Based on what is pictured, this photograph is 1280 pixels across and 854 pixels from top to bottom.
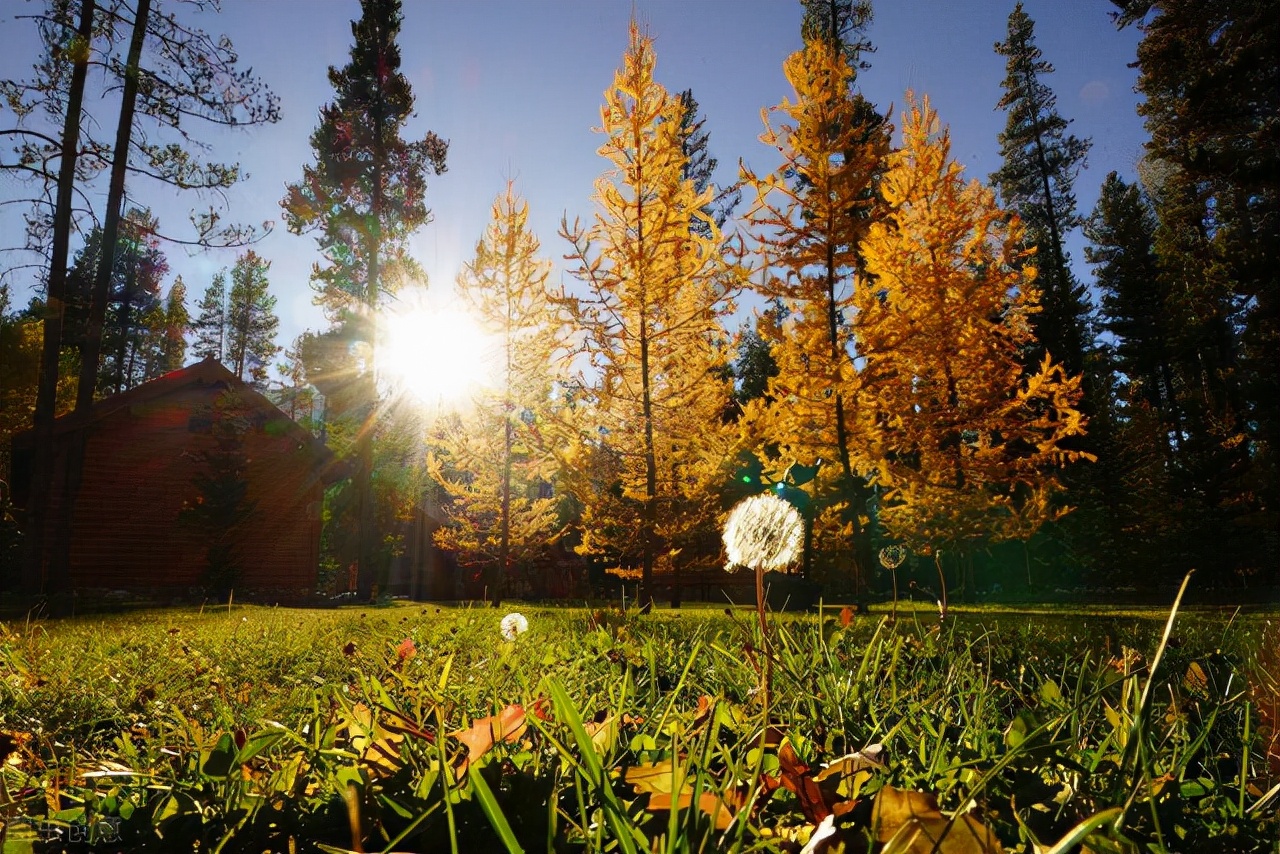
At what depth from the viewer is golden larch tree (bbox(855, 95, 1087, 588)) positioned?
10570 millimetres

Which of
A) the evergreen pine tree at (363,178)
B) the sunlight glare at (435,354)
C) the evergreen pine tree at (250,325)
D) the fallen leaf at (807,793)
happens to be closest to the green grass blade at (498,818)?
the fallen leaf at (807,793)

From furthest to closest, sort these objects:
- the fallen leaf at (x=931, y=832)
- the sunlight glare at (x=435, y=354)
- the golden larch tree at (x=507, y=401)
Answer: the sunlight glare at (x=435, y=354), the golden larch tree at (x=507, y=401), the fallen leaf at (x=931, y=832)

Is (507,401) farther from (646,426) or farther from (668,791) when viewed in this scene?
(668,791)

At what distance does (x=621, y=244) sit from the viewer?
10.9m

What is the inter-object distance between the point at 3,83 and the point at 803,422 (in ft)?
57.8

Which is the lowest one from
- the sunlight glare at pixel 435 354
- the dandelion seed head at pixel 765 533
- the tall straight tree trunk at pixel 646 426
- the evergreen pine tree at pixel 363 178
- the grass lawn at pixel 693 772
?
the grass lawn at pixel 693 772

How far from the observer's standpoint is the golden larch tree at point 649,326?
10.7m

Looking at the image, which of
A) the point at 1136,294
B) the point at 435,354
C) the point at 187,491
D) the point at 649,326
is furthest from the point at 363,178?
the point at 1136,294

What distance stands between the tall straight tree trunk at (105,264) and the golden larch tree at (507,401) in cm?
708

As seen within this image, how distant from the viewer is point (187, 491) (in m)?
19.6

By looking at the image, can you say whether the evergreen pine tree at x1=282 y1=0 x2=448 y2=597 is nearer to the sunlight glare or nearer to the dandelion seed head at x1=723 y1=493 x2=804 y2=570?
the sunlight glare

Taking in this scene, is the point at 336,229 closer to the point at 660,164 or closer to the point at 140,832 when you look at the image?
the point at 660,164

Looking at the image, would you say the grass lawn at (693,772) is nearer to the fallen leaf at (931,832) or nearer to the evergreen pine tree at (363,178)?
the fallen leaf at (931,832)

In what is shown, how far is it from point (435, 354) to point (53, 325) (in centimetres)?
954
